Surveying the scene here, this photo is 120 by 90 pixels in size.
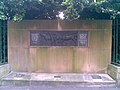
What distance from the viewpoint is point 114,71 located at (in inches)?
310

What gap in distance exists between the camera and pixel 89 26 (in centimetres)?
888

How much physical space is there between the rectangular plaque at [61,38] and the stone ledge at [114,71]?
51.5 inches

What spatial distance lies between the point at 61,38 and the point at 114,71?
236 centimetres

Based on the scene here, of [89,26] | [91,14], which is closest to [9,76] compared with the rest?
[89,26]

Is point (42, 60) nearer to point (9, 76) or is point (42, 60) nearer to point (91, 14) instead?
point (9, 76)

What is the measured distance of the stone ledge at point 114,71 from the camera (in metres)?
7.58

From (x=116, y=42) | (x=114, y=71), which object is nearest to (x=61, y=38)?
(x=116, y=42)

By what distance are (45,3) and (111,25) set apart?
2648 millimetres

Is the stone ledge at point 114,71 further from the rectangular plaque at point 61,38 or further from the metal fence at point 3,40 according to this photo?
the metal fence at point 3,40

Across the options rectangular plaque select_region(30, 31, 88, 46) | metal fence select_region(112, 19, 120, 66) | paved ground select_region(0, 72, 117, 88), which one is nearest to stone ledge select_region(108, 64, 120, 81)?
paved ground select_region(0, 72, 117, 88)

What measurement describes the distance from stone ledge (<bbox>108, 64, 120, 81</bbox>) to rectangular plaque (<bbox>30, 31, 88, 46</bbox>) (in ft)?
4.29

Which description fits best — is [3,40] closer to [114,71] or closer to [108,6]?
[108,6]

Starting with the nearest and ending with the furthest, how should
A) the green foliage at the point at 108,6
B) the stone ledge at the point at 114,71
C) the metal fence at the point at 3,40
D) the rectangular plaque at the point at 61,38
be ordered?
the stone ledge at the point at 114,71
the green foliage at the point at 108,6
the metal fence at the point at 3,40
the rectangular plaque at the point at 61,38

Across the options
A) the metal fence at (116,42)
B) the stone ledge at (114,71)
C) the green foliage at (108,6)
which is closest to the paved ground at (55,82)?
the stone ledge at (114,71)
